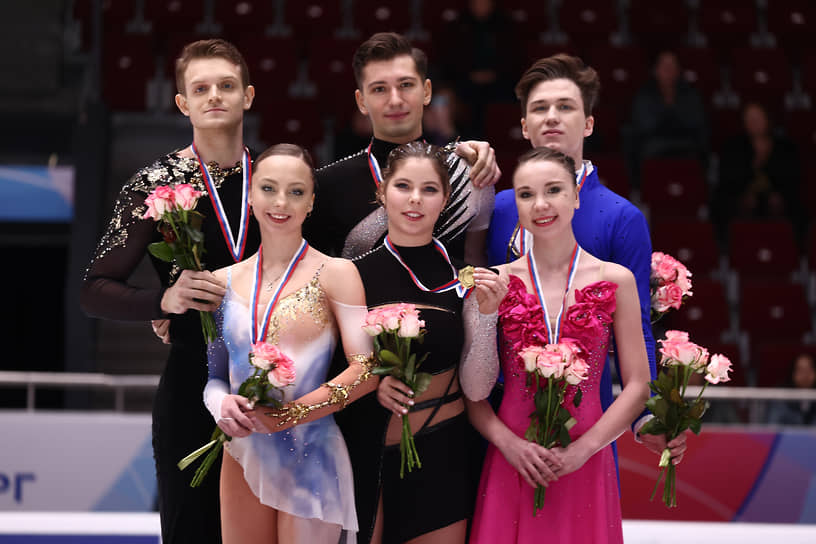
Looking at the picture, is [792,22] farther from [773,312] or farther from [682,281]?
[682,281]

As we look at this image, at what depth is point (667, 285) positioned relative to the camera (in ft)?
9.99

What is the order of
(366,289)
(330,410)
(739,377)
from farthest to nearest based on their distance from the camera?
(739,377) < (366,289) < (330,410)

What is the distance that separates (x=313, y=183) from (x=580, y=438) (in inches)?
39.7

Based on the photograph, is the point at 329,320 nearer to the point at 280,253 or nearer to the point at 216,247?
the point at 280,253

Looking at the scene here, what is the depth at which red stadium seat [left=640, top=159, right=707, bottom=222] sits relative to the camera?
774 cm

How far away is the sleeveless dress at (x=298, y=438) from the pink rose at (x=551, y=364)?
0.56 meters

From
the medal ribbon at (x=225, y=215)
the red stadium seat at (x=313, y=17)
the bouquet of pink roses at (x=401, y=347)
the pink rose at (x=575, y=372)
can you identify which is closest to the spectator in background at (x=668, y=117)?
the red stadium seat at (x=313, y=17)

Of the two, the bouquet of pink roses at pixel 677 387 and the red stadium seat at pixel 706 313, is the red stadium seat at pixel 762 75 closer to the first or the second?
the red stadium seat at pixel 706 313

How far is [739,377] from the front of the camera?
22.5 ft

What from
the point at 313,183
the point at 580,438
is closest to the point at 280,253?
the point at 313,183

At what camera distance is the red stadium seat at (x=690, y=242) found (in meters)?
7.36

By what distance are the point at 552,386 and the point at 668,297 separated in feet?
1.98

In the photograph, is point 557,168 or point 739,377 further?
point 739,377

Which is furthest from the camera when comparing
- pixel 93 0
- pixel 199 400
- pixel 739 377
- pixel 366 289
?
pixel 93 0
